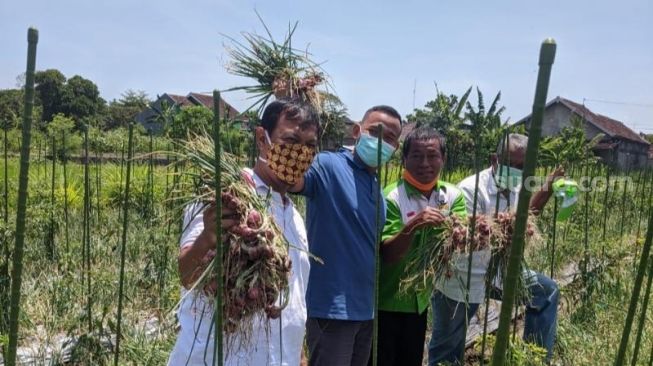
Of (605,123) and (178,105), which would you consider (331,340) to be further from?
(605,123)

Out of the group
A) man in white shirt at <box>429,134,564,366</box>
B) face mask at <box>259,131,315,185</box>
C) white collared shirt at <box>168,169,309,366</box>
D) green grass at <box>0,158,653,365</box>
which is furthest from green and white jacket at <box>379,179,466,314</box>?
face mask at <box>259,131,315,185</box>

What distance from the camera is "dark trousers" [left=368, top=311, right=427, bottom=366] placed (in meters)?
2.36

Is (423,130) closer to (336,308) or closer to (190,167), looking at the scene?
(336,308)

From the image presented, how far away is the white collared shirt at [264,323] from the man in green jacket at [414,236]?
689 millimetres

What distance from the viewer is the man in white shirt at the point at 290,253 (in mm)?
1188

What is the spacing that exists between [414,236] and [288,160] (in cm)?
83

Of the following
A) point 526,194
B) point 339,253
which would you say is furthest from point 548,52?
point 339,253

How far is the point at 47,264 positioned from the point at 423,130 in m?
2.96

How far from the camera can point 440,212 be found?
6.39 feet

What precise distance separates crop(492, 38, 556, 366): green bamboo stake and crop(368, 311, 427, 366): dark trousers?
72.4 inches

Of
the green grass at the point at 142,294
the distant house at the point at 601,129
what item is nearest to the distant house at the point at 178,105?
the green grass at the point at 142,294

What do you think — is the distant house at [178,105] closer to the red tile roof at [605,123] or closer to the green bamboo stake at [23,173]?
the green bamboo stake at [23,173]

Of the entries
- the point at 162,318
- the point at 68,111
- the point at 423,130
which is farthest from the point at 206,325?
the point at 68,111

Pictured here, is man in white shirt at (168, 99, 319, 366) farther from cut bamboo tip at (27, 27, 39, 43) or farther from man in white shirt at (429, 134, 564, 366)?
man in white shirt at (429, 134, 564, 366)
